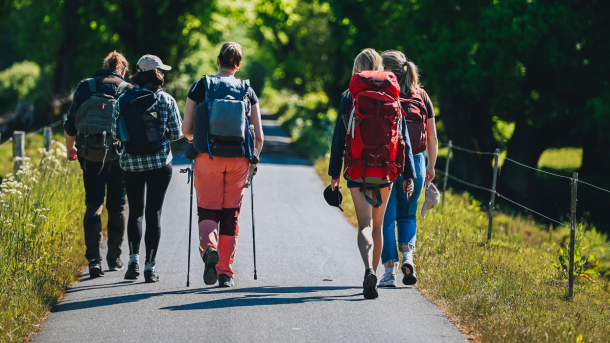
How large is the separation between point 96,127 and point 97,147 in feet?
0.60

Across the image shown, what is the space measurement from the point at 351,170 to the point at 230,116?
40.9 inches

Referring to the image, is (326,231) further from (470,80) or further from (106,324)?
(470,80)

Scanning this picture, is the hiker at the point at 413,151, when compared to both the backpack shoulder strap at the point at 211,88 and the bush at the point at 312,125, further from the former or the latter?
the bush at the point at 312,125

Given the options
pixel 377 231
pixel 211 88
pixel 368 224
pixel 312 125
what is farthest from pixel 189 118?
pixel 312 125

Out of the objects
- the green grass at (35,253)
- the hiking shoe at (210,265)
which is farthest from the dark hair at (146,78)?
the hiking shoe at (210,265)

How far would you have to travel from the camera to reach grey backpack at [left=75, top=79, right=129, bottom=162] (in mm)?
6344

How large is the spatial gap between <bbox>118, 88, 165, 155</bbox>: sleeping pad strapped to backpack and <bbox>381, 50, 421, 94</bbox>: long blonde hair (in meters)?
2.00

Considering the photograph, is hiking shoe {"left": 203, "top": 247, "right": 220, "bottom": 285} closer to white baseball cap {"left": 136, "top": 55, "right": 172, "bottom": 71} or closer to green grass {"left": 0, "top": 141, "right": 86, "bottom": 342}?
green grass {"left": 0, "top": 141, "right": 86, "bottom": 342}

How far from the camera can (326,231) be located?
9133 mm

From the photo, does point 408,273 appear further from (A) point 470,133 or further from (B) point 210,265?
(A) point 470,133

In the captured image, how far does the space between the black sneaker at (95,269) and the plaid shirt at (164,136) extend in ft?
3.28

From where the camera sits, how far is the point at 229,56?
18.9 ft

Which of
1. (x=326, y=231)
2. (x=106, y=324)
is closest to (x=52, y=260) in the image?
(x=106, y=324)

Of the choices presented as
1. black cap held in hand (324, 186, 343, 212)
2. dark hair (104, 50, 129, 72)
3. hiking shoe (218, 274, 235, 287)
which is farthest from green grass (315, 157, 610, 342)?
dark hair (104, 50, 129, 72)
